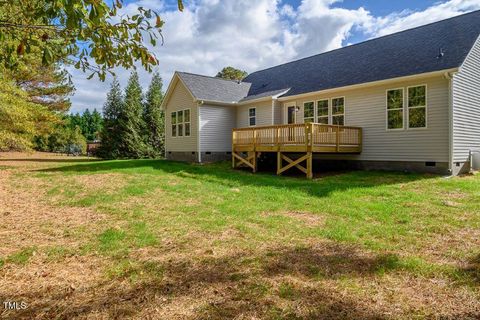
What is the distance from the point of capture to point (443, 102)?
441 inches

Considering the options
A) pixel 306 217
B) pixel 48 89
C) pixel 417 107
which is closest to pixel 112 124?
pixel 48 89

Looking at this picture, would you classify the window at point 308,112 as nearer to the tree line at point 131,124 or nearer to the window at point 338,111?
the window at point 338,111

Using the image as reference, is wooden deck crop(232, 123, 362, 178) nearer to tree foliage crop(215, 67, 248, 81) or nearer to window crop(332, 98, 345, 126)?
window crop(332, 98, 345, 126)

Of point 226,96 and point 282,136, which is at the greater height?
point 226,96

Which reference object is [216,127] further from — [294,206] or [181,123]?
[294,206]

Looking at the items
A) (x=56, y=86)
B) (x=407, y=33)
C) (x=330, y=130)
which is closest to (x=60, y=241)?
(x=330, y=130)

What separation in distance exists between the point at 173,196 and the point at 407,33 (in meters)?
13.4

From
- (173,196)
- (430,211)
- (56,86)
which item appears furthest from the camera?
(56,86)

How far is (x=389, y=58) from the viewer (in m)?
13.9

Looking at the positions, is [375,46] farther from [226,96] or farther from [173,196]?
[173,196]

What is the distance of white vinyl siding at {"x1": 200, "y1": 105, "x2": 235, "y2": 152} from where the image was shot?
17.8 m

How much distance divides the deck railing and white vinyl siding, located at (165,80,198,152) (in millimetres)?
4917

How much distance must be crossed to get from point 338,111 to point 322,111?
83 cm

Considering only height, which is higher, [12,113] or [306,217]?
[12,113]
